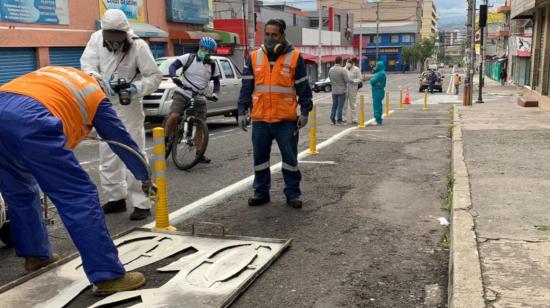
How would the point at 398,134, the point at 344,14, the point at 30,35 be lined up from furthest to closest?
the point at 344,14 → the point at 30,35 → the point at 398,134

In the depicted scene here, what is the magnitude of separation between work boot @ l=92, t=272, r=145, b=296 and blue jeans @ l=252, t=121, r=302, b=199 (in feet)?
8.45

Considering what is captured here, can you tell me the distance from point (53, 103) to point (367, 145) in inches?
320

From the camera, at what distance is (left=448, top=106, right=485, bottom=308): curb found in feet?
11.5

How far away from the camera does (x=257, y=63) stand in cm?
611

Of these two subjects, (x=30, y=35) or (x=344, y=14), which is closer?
(x=30, y=35)

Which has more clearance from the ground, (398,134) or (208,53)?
(208,53)

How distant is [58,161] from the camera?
3.57 meters

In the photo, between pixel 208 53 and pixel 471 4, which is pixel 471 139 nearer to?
pixel 208 53

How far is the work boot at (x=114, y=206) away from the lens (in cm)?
599

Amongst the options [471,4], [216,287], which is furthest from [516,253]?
[471,4]

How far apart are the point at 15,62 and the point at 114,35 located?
1484 cm

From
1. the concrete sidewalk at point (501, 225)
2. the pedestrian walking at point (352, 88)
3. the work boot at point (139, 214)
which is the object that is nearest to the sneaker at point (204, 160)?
the work boot at point (139, 214)

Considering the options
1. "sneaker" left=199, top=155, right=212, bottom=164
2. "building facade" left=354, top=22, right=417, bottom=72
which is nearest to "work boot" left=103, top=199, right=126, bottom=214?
"sneaker" left=199, top=155, right=212, bottom=164

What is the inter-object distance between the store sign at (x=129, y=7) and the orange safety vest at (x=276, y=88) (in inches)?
726
